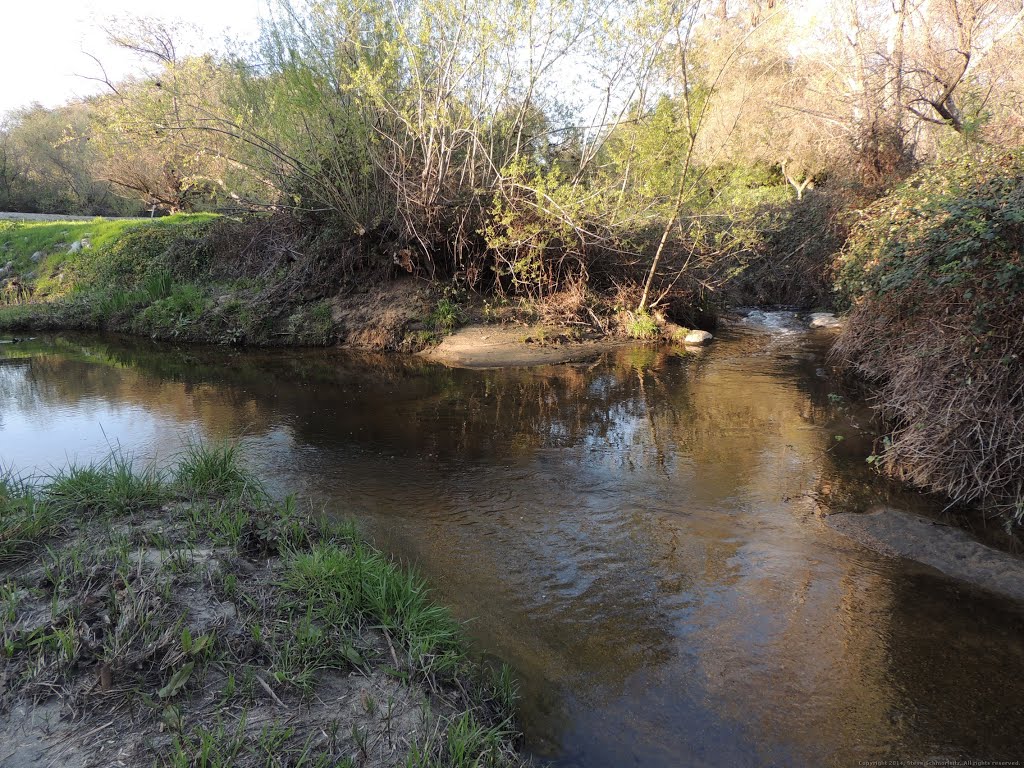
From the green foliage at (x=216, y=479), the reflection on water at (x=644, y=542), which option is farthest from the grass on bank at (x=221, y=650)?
the reflection on water at (x=644, y=542)

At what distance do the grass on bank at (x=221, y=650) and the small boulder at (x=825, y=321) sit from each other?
12.7 metres

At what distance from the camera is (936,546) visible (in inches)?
179

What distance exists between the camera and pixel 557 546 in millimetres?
4672

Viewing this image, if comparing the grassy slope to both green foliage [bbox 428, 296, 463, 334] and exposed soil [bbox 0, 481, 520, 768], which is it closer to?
green foliage [bbox 428, 296, 463, 334]

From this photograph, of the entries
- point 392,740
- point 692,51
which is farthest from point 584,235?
point 392,740

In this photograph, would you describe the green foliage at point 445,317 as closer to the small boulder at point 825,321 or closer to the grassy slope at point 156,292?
the grassy slope at point 156,292

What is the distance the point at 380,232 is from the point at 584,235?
4.31 m

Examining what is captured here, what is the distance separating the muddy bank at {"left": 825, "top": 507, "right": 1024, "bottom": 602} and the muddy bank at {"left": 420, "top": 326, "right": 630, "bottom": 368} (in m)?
6.89

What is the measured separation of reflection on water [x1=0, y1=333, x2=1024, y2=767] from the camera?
3041mm

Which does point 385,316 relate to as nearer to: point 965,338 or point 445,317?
point 445,317

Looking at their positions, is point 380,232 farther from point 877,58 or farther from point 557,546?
point 877,58

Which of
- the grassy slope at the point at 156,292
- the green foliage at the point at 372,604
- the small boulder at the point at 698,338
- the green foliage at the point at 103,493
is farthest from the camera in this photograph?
the grassy slope at the point at 156,292

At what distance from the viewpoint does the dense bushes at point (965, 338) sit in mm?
4777

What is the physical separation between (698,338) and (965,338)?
764 cm
